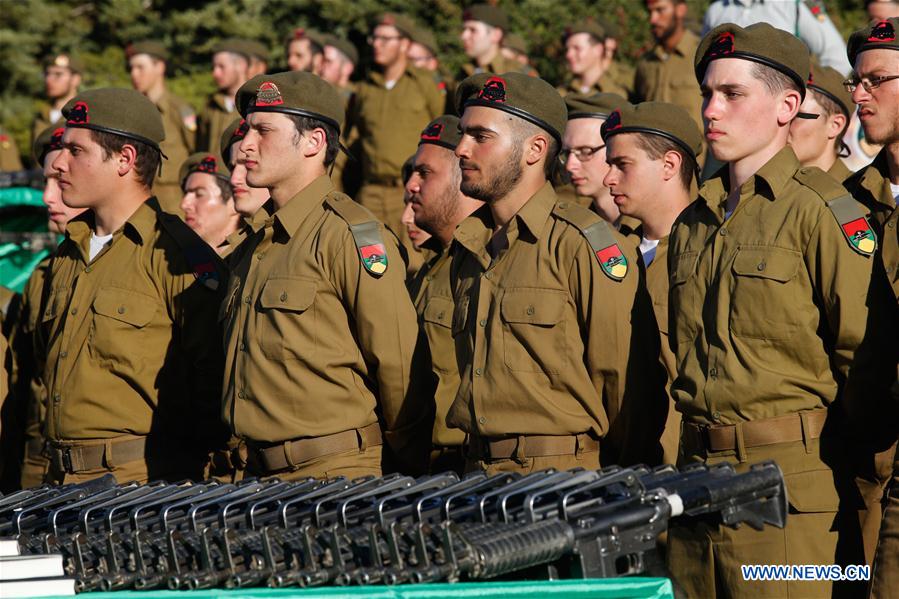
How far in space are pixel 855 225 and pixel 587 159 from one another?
3222 mm

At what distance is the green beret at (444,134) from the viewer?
23.5 ft

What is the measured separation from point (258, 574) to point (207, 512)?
327 mm

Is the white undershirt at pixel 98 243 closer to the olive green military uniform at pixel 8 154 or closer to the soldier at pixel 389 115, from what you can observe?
the soldier at pixel 389 115

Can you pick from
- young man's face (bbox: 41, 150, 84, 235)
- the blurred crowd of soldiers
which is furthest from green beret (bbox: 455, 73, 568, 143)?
young man's face (bbox: 41, 150, 84, 235)

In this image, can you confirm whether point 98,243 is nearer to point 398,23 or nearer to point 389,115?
point 389,115

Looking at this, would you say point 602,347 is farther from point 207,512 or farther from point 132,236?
point 132,236

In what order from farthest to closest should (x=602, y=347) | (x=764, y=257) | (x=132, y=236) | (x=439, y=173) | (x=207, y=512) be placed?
(x=439, y=173) < (x=132, y=236) < (x=602, y=347) < (x=764, y=257) < (x=207, y=512)

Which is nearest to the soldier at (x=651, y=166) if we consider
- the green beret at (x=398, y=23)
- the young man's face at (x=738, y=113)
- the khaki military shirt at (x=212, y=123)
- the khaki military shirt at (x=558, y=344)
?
the khaki military shirt at (x=558, y=344)

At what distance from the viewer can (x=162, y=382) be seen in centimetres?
632

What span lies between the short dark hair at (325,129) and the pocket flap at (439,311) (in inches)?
30.8

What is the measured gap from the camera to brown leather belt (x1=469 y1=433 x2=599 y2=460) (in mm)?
5297

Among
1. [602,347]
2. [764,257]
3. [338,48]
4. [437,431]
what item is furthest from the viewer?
[338,48]

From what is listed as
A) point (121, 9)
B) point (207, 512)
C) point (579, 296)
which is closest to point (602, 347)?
point (579, 296)

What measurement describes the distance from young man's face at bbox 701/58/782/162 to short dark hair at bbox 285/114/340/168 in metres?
1.71
